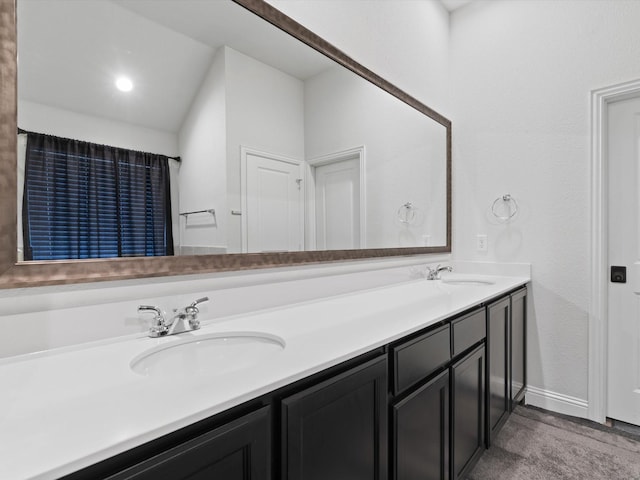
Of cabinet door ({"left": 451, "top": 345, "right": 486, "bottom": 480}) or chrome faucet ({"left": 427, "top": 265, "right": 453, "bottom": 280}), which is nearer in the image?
cabinet door ({"left": 451, "top": 345, "right": 486, "bottom": 480})

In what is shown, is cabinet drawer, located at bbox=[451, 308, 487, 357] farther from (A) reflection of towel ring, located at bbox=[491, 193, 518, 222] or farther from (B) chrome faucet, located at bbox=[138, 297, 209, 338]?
(A) reflection of towel ring, located at bbox=[491, 193, 518, 222]

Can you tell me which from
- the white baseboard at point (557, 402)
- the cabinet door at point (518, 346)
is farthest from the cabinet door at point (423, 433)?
the white baseboard at point (557, 402)

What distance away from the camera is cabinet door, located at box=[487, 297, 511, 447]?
68.6 inches

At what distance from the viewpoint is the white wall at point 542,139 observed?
2182mm

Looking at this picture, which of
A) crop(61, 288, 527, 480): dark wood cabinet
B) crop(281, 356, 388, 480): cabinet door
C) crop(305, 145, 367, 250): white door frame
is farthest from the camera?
crop(305, 145, 367, 250): white door frame

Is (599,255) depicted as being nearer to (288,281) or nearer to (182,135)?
(288,281)

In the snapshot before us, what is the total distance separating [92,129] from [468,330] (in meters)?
1.55

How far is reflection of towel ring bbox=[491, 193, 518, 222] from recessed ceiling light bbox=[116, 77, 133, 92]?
235cm

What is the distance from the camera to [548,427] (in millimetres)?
2104

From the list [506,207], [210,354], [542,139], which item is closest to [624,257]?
[506,207]

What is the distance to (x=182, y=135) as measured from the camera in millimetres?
1186

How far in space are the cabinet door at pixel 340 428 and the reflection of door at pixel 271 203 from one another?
66cm

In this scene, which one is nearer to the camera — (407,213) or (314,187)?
(314,187)

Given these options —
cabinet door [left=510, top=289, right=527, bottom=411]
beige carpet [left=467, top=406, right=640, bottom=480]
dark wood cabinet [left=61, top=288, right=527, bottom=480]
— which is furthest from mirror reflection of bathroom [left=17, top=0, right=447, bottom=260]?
beige carpet [left=467, top=406, right=640, bottom=480]
